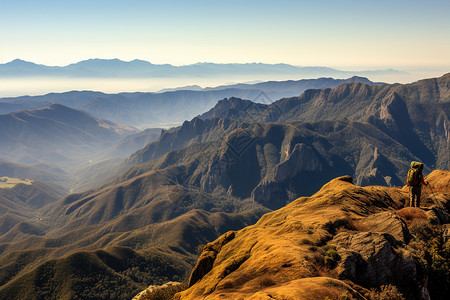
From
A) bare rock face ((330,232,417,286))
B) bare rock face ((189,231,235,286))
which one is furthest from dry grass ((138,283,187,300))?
bare rock face ((330,232,417,286))

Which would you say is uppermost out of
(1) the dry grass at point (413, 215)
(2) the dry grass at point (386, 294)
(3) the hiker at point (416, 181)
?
(3) the hiker at point (416, 181)

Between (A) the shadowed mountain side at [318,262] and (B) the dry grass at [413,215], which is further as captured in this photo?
(B) the dry grass at [413,215]

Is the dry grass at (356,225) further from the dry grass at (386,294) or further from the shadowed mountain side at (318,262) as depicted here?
the dry grass at (386,294)

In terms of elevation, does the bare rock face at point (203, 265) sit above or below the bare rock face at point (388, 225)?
below

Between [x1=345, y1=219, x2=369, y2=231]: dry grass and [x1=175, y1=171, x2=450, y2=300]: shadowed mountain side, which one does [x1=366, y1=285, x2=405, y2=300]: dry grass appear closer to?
[x1=175, y1=171, x2=450, y2=300]: shadowed mountain side

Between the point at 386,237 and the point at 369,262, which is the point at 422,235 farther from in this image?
the point at 369,262

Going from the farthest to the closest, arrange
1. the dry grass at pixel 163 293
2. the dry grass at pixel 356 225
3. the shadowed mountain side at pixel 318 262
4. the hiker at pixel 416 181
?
the dry grass at pixel 163 293 < the hiker at pixel 416 181 < the dry grass at pixel 356 225 < the shadowed mountain side at pixel 318 262

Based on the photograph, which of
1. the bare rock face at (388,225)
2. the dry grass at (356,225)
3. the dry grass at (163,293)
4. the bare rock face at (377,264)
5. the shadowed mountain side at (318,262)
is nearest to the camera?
the shadowed mountain side at (318,262)

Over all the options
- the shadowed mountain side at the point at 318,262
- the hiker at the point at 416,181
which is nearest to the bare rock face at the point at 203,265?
the shadowed mountain side at the point at 318,262

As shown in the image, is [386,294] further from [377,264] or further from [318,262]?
[318,262]

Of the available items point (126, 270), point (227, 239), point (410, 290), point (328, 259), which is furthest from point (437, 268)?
point (126, 270)
